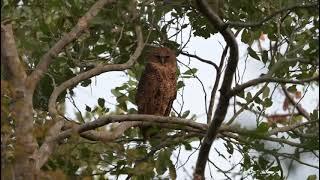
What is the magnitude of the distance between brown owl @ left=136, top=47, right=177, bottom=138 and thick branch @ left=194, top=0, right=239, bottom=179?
2910 mm

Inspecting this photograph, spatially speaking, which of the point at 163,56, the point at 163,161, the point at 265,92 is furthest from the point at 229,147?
the point at 163,56

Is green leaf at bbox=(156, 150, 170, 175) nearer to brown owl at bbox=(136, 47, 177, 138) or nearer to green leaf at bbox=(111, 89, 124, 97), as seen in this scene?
green leaf at bbox=(111, 89, 124, 97)

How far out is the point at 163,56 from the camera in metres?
6.18

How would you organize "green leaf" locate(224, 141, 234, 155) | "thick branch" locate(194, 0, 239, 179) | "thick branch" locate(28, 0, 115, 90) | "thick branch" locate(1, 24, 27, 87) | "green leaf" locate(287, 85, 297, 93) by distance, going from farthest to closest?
"green leaf" locate(287, 85, 297, 93) → "green leaf" locate(224, 141, 234, 155) → "thick branch" locate(28, 0, 115, 90) → "thick branch" locate(1, 24, 27, 87) → "thick branch" locate(194, 0, 239, 179)

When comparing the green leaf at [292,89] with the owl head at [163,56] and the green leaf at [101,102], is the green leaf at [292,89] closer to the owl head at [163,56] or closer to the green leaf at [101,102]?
the owl head at [163,56]

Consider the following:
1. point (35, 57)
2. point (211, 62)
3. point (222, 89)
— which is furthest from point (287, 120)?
point (222, 89)

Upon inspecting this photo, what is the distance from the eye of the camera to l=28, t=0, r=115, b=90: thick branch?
3.78 meters

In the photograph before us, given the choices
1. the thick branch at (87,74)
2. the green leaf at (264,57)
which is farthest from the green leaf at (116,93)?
the green leaf at (264,57)

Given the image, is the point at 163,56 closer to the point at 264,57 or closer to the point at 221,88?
the point at 264,57

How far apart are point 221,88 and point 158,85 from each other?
3.19 metres

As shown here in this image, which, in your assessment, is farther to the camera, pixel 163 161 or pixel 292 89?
pixel 292 89

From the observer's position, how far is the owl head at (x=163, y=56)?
6.05 meters

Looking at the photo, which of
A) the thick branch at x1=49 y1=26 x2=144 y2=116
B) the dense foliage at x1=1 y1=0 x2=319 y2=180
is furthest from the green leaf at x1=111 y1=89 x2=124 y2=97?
the thick branch at x1=49 y1=26 x2=144 y2=116

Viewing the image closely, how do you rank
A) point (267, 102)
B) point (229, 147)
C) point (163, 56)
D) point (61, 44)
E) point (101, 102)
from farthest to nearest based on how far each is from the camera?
1. point (163, 56)
2. point (101, 102)
3. point (267, 102)
4. point (229, 147)
5. point (61, 44)
